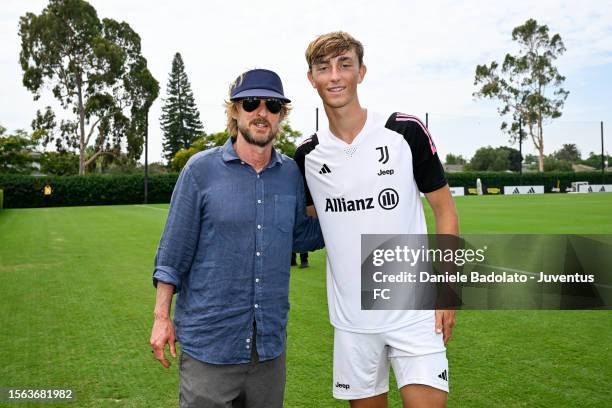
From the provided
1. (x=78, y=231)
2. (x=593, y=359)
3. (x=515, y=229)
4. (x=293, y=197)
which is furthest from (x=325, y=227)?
(x=78, y=231)

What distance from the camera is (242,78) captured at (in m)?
3.02

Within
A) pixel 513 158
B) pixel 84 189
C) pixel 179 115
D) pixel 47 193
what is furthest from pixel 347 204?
pixel 513 158

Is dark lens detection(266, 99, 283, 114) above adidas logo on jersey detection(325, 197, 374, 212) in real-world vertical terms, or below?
above

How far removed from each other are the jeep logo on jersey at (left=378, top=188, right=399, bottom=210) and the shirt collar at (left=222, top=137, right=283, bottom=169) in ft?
1.86

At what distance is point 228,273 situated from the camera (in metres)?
2.79

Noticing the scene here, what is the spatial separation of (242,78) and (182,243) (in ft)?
3.05

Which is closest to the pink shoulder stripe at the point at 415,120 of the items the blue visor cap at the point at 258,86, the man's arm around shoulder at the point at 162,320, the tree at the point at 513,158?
Result: the blue visor cap at the point at 258,86

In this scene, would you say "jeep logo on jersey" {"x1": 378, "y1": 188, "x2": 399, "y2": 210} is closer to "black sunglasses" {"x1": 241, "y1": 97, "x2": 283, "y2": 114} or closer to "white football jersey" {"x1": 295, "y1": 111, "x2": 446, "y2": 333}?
"white football jersey" {"x1": 295, "y1": 111, "x2": 446, "y2": 333}

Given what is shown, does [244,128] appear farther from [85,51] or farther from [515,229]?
[85,51]

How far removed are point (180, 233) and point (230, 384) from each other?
0.77 meters

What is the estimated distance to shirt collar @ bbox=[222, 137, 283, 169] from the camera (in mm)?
2848

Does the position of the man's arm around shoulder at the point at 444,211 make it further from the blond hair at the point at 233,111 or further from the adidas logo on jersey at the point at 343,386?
the blond hair at the point at 233,111

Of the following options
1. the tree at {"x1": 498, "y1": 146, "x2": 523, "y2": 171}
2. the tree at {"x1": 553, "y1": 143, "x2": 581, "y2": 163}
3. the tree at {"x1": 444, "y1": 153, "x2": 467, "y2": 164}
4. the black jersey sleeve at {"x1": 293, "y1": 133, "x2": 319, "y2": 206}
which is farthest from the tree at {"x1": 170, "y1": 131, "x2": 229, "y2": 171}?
the tree at {"x1": 553, "y1": 143, "x2": 581, "y2": 163}

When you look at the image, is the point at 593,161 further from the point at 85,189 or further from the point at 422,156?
the point at 422,156
